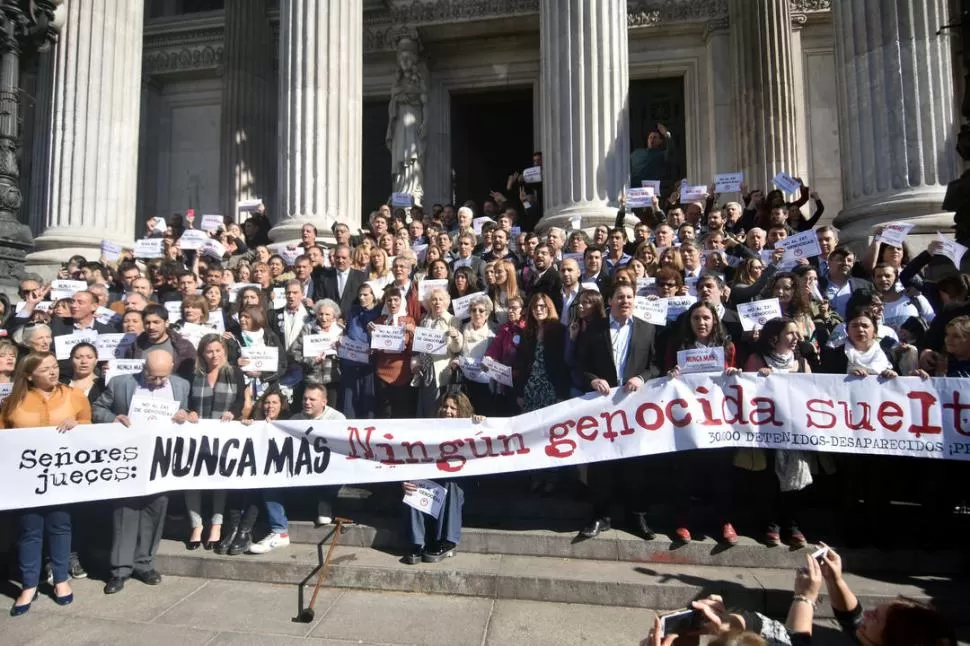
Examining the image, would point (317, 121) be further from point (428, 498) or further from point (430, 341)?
point (428, 498)

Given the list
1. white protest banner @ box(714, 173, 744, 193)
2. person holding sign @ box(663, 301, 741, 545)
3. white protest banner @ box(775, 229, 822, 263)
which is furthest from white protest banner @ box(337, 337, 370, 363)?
white protest banner @ box(714, 173, 744, 193)

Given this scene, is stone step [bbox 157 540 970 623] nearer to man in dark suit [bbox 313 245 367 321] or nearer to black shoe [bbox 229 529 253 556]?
black shoe [bbox 229 529 253 556]

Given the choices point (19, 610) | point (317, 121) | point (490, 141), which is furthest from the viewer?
point (490, 141)

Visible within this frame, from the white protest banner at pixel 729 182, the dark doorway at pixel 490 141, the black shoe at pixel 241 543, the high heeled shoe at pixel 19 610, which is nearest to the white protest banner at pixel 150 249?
the black shoe at pixel 241 543

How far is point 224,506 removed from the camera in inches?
225

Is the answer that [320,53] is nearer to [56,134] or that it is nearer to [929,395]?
[56,134]

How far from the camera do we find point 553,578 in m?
4.75

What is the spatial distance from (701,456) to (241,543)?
3.96 meters

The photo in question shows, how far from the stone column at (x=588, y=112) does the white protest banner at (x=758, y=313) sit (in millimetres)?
4526

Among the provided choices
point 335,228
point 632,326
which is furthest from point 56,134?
point 632,326

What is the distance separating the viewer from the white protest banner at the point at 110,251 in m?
10.7

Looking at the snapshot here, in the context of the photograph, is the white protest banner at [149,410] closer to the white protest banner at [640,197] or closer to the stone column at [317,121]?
the stone column at [317,121]

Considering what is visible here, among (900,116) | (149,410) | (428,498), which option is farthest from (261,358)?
(900,116)

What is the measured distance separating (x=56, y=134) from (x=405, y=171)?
688 cm
